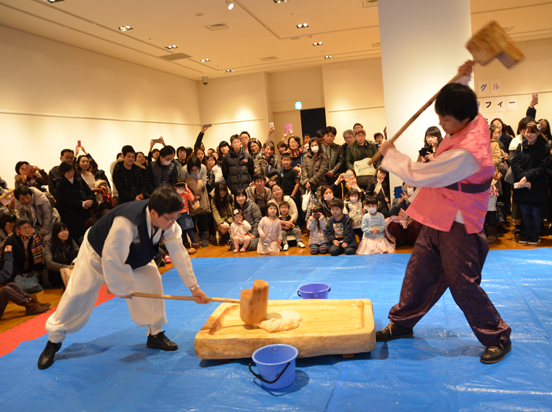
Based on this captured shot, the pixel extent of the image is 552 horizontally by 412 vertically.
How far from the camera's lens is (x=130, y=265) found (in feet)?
8.78

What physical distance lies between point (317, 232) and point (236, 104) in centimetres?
792

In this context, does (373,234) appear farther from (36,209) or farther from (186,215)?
(36,209)

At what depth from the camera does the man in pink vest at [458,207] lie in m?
2.13

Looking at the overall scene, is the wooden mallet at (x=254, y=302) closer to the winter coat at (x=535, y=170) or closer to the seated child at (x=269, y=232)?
the seated child at (x=269, y=232)

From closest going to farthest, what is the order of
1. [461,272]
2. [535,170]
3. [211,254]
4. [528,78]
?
1. [461,272]
2. [535,170]
3. [211,254]
4. [528,78]

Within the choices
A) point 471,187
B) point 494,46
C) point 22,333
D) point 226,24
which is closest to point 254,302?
point 471,187

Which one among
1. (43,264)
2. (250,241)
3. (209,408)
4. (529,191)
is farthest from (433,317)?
(43,264)

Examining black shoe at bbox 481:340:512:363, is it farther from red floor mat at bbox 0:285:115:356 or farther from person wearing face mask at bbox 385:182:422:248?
red floor mat at bbox 0:285:115:356

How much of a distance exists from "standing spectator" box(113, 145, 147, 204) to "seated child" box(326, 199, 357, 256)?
9.26 feet

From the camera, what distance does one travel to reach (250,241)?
5.94 m

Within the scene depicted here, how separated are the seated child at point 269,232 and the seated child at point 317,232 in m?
0.50

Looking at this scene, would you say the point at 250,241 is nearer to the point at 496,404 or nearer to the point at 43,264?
the point at 43,264

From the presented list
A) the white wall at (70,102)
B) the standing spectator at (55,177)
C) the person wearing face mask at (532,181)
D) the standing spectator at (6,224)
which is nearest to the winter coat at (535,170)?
the person wearing face mask at (532,181)

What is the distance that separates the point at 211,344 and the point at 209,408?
0.43 metres
